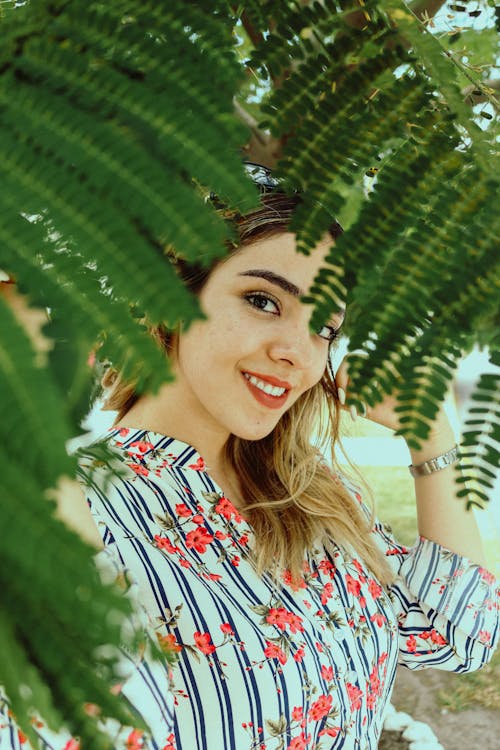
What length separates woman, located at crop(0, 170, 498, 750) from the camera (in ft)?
4.63

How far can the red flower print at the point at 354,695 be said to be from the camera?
1.65 m

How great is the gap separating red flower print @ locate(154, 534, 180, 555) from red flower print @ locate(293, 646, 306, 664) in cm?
32

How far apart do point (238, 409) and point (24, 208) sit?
1.15 meters

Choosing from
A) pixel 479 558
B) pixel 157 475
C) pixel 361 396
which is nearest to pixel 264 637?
pixel 157 475

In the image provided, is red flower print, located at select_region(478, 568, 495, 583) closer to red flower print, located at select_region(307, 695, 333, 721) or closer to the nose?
red flower print, located at select_region(307, 695, 333, 721)

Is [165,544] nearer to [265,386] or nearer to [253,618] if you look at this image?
[253,618]

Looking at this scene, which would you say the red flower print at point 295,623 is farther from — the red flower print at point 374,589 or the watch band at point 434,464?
the watch band at point 434,464

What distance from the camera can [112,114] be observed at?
0.54 m

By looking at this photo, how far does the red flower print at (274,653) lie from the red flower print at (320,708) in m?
0.13

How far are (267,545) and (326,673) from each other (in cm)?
30

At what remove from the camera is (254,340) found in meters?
1.48

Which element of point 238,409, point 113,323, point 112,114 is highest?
point 238,409

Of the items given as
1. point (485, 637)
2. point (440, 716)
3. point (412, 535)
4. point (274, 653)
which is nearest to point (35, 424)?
point (274, 653)

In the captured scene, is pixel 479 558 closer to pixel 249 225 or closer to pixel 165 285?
pixel 249 225
